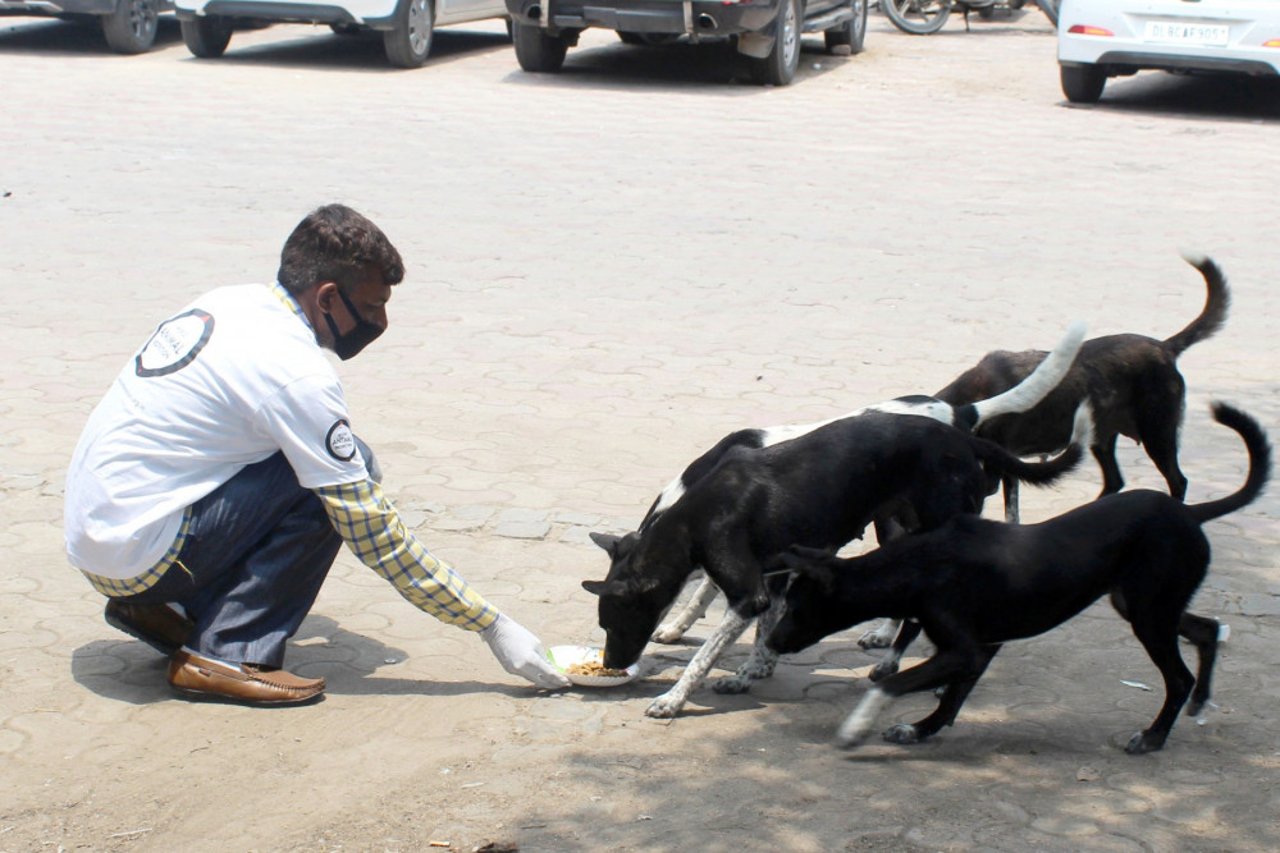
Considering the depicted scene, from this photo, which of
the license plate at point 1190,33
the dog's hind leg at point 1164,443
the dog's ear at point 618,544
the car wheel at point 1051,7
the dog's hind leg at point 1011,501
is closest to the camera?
the dog's ear at point 618,544

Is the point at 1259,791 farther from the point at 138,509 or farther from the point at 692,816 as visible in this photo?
the point at 138,509

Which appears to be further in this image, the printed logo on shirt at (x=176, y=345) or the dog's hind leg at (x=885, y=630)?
the dog's hind leg at (x=885, y=630)

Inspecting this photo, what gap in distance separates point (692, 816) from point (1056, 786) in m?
0.93

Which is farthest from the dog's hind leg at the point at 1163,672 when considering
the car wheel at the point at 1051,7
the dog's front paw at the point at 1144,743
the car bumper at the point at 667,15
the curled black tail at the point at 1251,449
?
the car wheel at the point at 1051,7

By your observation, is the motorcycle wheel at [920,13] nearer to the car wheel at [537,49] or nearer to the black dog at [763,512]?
the car wheel at [537,49]

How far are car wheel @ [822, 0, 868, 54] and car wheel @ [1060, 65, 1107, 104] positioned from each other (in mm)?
3899

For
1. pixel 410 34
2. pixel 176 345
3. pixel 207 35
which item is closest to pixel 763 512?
pixel 176 345

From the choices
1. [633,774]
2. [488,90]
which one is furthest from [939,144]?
[633,774]

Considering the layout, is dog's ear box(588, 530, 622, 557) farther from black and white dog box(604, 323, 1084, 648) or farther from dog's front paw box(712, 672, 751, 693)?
dog's front paw box(712, 672, 751, 693)

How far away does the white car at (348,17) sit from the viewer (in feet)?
53.3

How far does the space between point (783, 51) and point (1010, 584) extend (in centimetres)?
1302

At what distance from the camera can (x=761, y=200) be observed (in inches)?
444

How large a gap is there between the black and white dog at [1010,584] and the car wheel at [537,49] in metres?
13.1

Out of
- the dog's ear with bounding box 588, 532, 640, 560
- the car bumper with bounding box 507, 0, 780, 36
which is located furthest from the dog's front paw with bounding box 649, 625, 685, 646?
the car bumper with bounding box 507, 0, 780, 36
